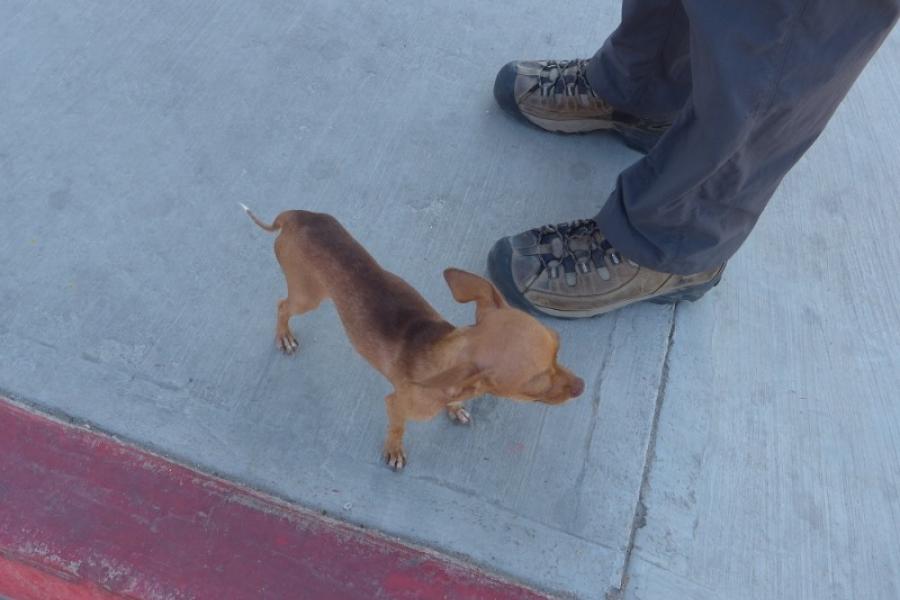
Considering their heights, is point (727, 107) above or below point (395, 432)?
above

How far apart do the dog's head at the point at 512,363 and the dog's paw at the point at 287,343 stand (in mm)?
790

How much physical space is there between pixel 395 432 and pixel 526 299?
0.76m

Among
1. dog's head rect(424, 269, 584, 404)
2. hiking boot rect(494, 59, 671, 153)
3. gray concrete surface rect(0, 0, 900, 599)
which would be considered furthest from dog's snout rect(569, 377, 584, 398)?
hiking boot rect(494, 59, 671, 153)

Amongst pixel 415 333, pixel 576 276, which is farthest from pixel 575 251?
pixel 415 333

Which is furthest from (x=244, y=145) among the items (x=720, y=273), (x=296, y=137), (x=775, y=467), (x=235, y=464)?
(x=775, y=467)

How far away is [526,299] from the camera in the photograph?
8.39 ft

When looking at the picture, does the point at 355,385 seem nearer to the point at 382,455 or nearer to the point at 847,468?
the point at 382,455

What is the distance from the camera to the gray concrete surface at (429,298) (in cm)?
218

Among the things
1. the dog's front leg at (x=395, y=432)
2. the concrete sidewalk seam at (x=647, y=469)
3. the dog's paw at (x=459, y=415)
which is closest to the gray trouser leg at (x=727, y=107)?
the concrete sidewalk seam at (x=647, y=469)

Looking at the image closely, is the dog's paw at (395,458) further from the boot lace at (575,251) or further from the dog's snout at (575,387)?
the boot lace at (575,251)

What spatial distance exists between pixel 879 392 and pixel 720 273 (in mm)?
736

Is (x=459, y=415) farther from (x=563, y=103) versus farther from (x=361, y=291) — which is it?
(x=563, y=103)

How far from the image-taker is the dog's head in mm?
1750

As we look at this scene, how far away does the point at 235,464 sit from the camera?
7.10ft
